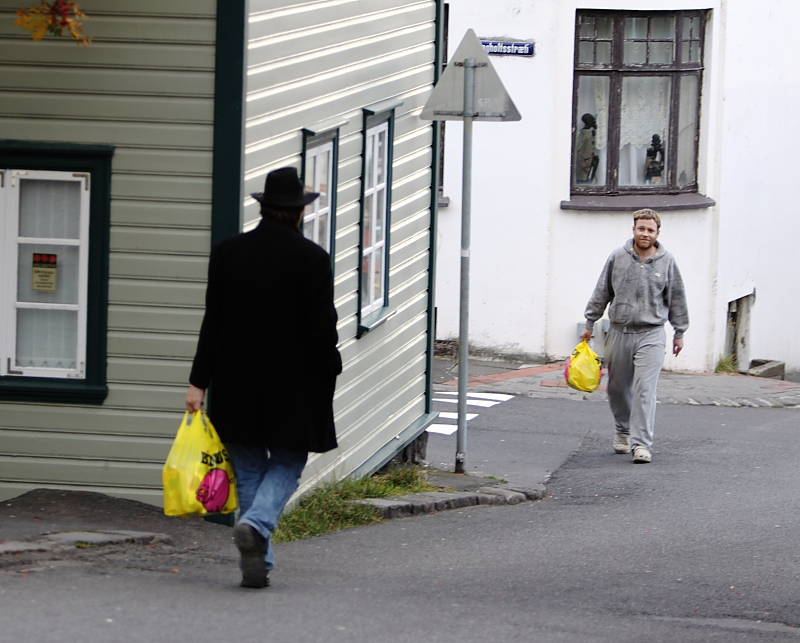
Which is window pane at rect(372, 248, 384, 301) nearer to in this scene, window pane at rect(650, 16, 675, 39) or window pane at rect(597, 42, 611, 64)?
window pane at rect(597, 42, 611, 64)

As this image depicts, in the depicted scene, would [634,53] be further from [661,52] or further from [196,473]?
[196,473]

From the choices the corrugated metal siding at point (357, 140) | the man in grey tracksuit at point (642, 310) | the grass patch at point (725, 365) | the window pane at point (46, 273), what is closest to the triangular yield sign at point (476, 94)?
the corrugated metal siding at point (357, 140)

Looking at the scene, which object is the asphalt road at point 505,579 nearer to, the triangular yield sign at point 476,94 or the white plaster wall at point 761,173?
the triangular yield sign at point 476,94

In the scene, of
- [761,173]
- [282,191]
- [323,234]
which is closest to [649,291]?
[323,234]

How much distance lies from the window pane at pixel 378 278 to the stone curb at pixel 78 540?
2.92 meters

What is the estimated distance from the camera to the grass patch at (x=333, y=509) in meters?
6.92

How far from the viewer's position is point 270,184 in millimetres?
5336

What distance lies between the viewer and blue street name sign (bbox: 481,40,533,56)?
1558 centimetres

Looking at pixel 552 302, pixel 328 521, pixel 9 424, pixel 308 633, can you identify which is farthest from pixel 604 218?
pixel 308 633

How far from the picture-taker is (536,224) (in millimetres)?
15844

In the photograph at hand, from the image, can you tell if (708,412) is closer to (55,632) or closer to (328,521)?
(328,521)

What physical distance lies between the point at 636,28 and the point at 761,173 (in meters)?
2.81

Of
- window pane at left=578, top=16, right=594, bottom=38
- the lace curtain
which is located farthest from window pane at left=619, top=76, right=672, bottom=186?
window pane at left=578, top=16, right=594, bottom=38

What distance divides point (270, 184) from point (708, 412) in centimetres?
866
